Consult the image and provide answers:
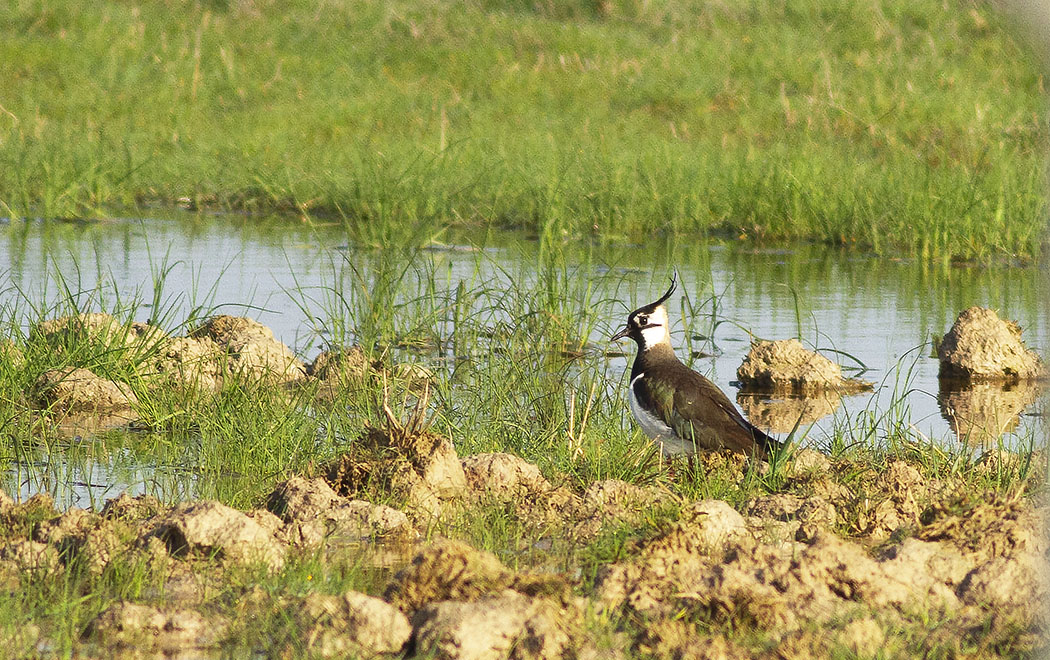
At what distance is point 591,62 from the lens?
18422mm

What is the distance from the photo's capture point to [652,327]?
653cm

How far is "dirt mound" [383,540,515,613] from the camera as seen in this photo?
13.3 feet

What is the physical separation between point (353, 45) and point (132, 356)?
487 inches

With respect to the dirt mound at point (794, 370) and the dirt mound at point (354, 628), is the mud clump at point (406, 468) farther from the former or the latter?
the dirt mound at point (794, 370)

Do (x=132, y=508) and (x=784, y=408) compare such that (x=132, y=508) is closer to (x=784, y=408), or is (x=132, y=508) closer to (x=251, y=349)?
(x=251, y=349)

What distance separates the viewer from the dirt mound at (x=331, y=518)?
480cm

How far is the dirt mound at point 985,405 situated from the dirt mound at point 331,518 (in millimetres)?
2668

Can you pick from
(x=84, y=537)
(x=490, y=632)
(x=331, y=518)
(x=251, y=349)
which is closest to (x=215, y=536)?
(x=84, y=537)

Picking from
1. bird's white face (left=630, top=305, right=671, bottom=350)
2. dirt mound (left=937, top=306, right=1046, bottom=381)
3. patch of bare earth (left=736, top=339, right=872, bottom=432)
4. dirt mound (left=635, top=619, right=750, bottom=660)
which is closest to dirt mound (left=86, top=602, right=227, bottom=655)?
dirt mound (left=635, top=619, right=750, bottom=660)

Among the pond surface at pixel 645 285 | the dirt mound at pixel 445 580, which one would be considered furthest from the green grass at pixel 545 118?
the dirt mound at pixel 445 580

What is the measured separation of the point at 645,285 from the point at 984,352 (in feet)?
8.18

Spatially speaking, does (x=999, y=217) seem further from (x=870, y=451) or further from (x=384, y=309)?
(x=870, y=451)

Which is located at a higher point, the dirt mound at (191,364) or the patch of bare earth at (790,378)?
the dirt mound at (191,364)

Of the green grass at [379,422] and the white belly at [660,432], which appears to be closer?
the green grass at [379,422]
